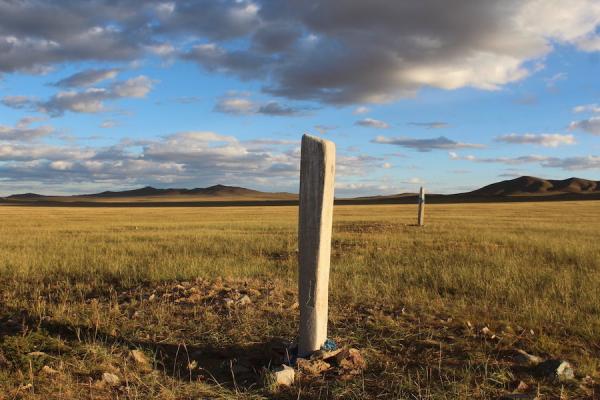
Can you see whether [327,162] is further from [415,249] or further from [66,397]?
[415,249]

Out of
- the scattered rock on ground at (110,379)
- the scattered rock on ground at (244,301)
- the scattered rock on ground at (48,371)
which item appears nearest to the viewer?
the scattered rock on ground at (110,379)

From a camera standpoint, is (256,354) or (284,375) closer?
(284,375)

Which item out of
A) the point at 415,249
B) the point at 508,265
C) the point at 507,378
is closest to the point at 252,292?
the point at 507,378

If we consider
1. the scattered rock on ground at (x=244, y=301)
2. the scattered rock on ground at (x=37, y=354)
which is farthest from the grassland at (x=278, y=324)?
the scattered rock on ground at (x=244, y=301)

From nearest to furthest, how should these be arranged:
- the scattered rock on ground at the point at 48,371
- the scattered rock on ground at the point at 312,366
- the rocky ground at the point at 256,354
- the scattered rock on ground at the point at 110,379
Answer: the rocky ground at the point at 256,354, the scattered rock on ground at the point at 110,379, the scattered rock on ground at the point at 48,371, the scattered rock on ground at the point at 312,366

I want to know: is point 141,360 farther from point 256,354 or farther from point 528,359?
point 528,359

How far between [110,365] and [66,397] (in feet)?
2.19

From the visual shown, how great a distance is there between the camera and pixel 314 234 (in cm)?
487

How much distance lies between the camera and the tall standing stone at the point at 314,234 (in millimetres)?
4828

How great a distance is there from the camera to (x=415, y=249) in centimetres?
1370

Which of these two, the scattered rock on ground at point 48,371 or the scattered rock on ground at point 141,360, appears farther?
the scattered rock on ground at point 141,360

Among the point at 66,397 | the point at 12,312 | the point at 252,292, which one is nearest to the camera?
the point at 66,397

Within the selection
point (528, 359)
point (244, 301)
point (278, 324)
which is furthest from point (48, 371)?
point (528, 359)

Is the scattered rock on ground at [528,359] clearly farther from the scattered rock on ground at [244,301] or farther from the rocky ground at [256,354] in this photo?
the scattered rock on ground at [244,301]
